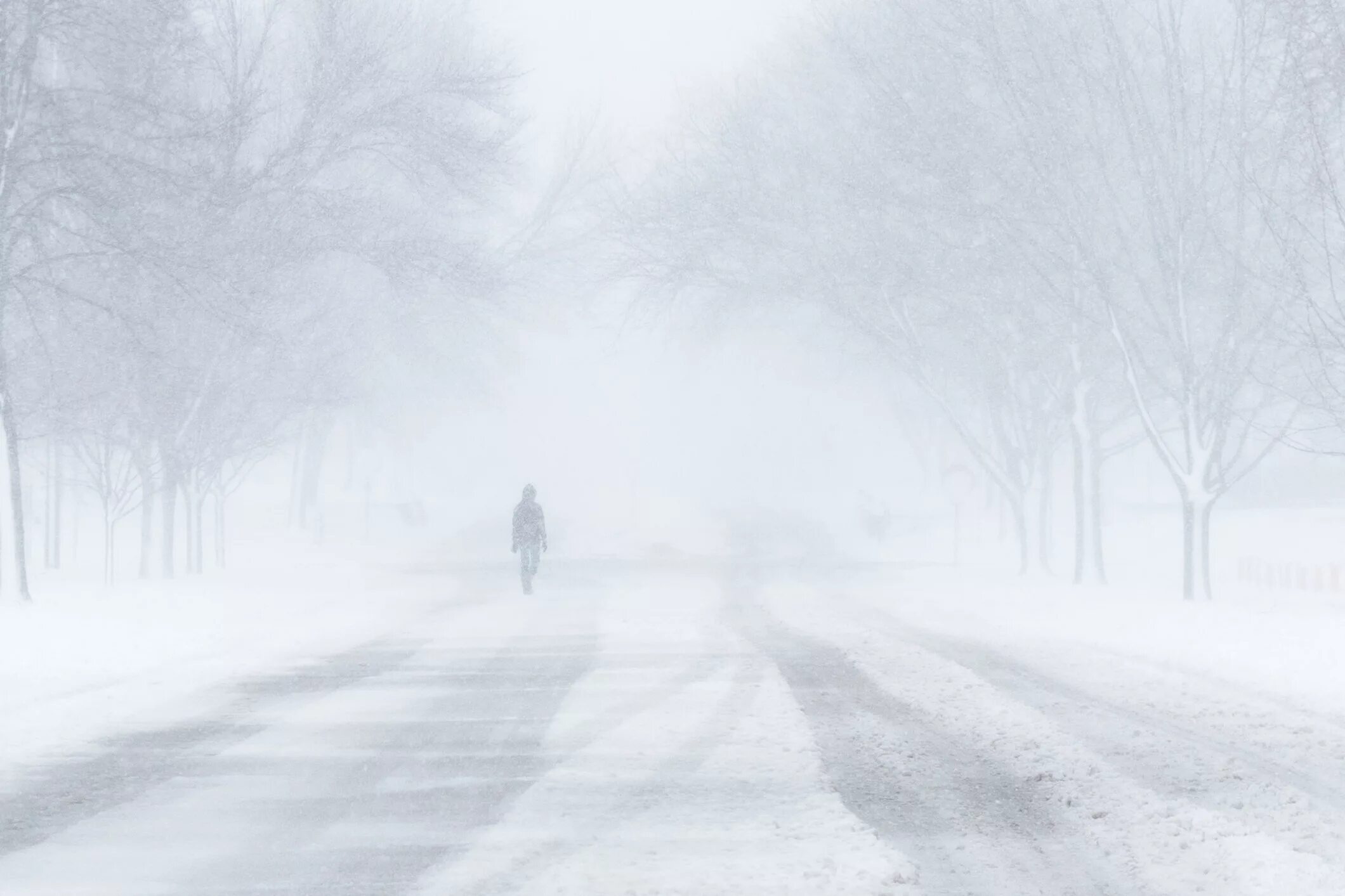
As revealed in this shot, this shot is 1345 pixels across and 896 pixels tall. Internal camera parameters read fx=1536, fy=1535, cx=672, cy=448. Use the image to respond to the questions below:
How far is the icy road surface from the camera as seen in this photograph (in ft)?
20.6

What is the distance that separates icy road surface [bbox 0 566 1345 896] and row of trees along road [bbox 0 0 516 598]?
8468 mm

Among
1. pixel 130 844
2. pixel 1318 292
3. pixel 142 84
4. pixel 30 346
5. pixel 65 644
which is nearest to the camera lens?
pixel 130 844

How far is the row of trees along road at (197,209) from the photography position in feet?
61.7

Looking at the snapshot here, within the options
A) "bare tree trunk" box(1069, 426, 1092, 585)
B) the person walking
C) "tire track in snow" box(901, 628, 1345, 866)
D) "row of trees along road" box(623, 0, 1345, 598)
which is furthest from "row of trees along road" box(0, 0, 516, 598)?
"tire track in snow" box(901, 628, 1345, 866)

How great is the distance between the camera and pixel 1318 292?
84.9ft

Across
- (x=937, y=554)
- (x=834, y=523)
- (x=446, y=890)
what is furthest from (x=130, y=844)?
(x=834, y=523)

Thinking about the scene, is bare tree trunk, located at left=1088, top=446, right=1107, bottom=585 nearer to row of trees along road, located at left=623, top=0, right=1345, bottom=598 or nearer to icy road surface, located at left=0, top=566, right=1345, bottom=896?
row of trees along road, located at left=623, top=0, right=1345, bottom=598

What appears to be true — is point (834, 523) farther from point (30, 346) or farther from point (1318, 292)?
point (30, 346)

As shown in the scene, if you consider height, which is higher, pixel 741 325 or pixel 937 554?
pixel 741 325

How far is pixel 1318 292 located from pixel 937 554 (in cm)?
1419

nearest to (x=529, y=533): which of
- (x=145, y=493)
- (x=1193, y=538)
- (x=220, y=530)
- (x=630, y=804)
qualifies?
(x=145, y=493)

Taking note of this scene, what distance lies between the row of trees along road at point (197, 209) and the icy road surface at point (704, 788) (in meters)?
8.47

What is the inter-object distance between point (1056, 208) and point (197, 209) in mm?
12589

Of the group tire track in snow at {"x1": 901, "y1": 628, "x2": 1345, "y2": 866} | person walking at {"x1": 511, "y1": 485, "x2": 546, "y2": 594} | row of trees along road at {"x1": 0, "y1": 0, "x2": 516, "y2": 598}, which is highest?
row of trees along road at {"x1": 0, "y1": 0, "x2": 516, "y2": 598}
